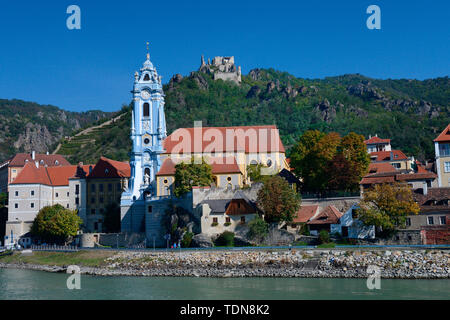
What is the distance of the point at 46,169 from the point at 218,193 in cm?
3500

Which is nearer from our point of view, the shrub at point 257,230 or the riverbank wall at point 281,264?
the riverbank wall at point 281,264

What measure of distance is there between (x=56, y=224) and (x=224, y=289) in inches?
1351

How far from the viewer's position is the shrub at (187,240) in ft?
175

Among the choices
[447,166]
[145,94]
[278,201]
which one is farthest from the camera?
[145,94]

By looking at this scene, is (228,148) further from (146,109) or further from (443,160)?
(443,160)

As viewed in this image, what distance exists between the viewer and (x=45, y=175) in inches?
3049

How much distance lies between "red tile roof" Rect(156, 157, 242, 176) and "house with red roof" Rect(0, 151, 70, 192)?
29.7 metres

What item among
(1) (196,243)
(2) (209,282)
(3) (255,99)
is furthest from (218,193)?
(3) (255,99)

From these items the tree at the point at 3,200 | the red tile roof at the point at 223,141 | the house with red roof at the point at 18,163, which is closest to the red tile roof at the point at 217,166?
the red tile roof at the point at 223,141

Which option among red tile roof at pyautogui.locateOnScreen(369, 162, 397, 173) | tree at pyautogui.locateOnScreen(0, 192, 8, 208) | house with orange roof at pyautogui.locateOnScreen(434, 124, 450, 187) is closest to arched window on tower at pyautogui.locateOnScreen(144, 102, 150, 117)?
tree at pyautogui.locateOnScreen(0, 192, 8, 208)

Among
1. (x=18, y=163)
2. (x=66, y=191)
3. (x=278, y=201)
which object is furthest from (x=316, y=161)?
(x=18, y=163)

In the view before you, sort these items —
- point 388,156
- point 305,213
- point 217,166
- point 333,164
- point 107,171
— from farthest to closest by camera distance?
point 388,156 < point 107,171 < point 217,166 < point 333,164 < point 305,213

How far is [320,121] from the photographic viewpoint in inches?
5069

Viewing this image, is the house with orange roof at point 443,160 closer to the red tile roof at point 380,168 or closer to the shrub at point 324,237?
the red tile roof at point 380,168
